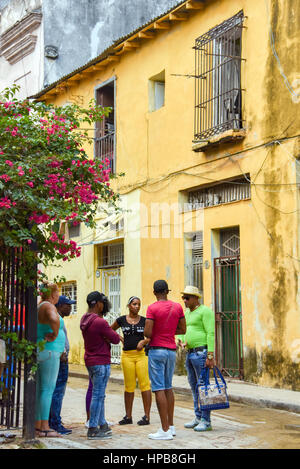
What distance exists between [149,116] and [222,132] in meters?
3.50

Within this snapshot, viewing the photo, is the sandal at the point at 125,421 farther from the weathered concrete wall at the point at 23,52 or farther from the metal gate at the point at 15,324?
the weathered concrete wall at the point at 23,52

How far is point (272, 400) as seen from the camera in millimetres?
11023

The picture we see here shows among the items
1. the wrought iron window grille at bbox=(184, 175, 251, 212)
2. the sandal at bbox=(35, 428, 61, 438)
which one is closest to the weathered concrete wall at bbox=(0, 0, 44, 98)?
the wrought iron window grille at bbox=(184, 175, 251, 212)

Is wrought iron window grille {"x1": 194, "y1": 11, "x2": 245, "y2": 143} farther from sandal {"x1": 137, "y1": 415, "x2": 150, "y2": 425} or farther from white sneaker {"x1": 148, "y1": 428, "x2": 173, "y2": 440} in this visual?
white sneaker {"x1": 148, "y1": 428, "x2": 173, "y2": 440}

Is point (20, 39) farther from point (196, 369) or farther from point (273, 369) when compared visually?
point (196, 369)

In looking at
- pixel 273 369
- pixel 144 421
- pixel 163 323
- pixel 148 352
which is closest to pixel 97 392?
pixel 148 352

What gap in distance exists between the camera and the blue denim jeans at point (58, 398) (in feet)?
27.7

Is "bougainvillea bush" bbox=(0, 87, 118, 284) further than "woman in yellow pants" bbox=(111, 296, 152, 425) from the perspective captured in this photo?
No

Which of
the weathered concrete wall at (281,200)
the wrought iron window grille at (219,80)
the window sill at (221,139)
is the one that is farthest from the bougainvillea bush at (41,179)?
the wrought iron window grille at (219,80)

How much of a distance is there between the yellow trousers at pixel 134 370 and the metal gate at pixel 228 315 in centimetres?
493

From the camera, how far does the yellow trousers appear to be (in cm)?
923

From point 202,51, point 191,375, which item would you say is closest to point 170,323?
point 191,375

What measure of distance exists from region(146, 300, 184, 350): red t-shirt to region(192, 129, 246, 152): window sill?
6.59 m
